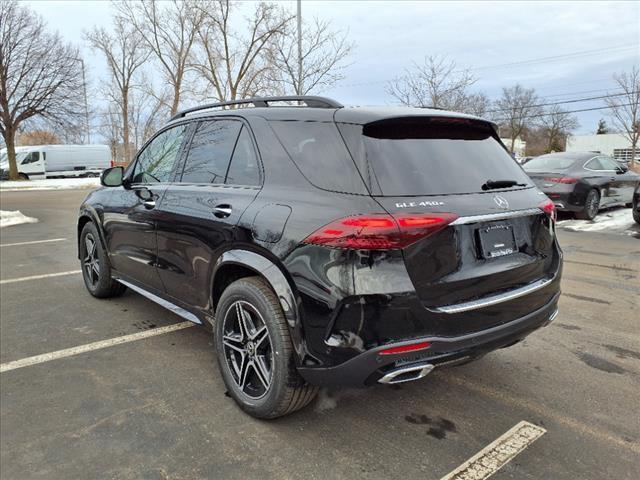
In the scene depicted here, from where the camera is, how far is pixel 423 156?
257 centimetres

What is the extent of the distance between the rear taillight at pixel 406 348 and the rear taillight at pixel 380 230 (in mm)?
461

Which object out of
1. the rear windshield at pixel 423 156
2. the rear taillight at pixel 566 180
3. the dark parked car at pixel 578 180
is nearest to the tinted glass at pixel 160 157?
the rear windshield at pixel 423 156

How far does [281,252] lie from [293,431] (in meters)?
1.00

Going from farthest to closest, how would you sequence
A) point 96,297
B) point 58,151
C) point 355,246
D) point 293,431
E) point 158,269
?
point 58,151
point 96,297
point 158,269
point 293,431
point 355,246

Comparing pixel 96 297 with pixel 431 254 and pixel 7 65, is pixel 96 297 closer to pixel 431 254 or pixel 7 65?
pixel 431 254

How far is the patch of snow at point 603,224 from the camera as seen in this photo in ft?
31.0

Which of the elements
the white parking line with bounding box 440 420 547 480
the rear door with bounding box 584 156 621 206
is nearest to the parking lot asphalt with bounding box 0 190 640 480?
the white parking line with bounding box 440 420 547 480

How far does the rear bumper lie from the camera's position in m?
2.24

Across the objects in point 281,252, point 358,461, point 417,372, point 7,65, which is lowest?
point 358,461

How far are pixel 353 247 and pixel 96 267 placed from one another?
3.66 metres

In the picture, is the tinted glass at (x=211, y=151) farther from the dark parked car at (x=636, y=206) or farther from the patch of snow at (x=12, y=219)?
the patch of snow at (x=12, y=219)

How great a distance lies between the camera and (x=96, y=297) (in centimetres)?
505

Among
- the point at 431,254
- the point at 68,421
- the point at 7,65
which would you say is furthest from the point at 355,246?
the point at 7,65

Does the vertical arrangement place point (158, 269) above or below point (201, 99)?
below
